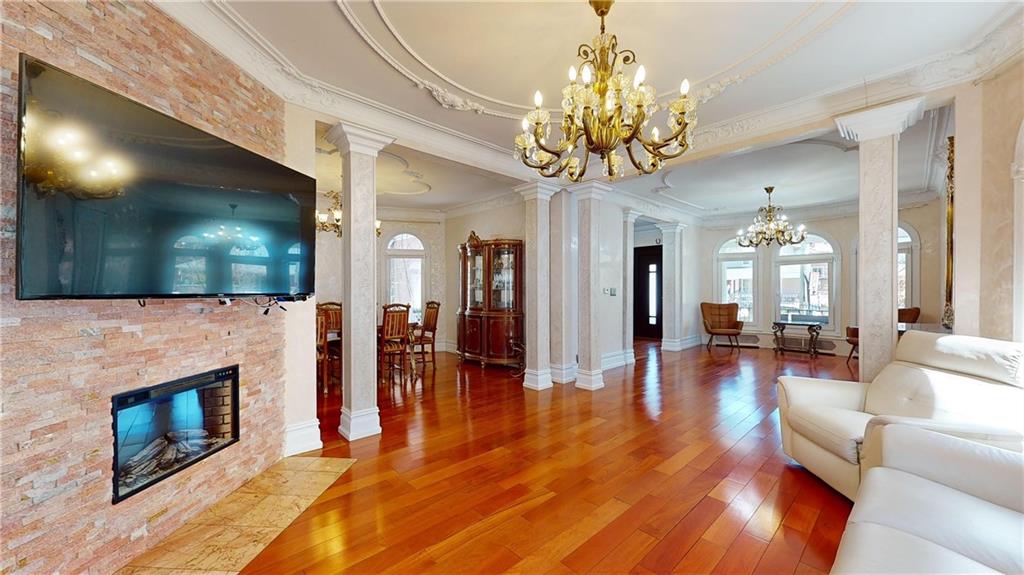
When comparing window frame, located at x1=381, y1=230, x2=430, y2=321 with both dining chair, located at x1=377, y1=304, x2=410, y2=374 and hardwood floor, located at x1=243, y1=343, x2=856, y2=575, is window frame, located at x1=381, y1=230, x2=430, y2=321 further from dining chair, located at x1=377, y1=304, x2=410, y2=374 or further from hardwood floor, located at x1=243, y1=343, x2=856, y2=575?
Result: hardwood floor, located at x1=243, y1=343, x2=856, y2=575

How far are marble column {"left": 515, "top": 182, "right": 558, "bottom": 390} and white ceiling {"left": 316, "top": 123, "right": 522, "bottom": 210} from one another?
0.41m

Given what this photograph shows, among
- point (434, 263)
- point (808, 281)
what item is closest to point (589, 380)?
point (434, 263)

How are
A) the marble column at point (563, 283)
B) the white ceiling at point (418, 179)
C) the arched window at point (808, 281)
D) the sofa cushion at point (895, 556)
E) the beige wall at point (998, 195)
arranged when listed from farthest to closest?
the arched window at point (808, 281) → the marble column at point (563, 283) → the white ceiling at point (418, 179) → the beige wall at point (998, 195) → the sofa cushion at point (895, 556)

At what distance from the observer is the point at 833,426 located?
2316mm

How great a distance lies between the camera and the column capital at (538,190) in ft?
16.2

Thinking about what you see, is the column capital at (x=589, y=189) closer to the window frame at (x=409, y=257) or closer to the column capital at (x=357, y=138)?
the column capital at (x=357, y=138)

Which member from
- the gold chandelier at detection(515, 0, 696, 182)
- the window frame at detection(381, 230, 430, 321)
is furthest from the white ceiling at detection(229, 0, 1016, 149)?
the window frame at detection(381, 230, 430, 321)

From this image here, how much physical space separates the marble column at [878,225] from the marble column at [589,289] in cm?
258

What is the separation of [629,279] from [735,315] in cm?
285

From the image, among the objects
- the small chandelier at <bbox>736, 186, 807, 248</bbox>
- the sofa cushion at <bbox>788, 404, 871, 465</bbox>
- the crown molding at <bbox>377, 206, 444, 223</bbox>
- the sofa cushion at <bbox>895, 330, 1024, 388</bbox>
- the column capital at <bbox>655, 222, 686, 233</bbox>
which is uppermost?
the crown molding at <bbox>377, 206, 444, 223</bbox>

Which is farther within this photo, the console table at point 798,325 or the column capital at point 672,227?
the column capital at point 672,227

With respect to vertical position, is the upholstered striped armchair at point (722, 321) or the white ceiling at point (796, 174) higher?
the white ceiling at point (796, 174)

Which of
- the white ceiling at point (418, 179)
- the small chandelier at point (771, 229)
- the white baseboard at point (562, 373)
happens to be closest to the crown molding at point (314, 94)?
the white ceiling at point (418, 179)

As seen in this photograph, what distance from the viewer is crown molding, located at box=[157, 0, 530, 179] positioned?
86.8 inches
